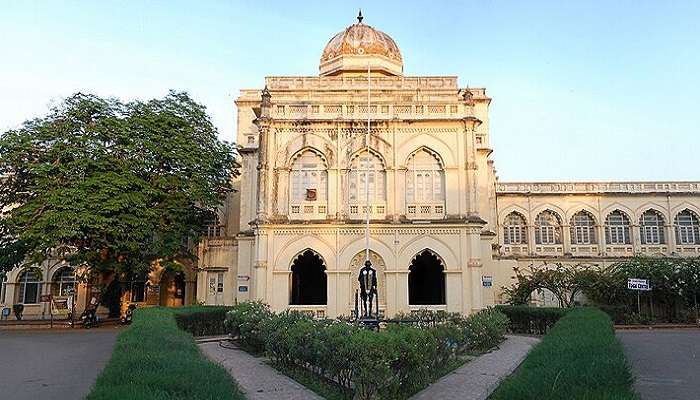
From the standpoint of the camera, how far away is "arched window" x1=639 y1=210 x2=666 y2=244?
117 feet

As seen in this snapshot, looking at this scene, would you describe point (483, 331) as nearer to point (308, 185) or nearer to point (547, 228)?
point (308, 185)

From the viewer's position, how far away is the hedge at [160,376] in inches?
217

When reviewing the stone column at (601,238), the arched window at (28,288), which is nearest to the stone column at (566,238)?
the stone column at (601,238)

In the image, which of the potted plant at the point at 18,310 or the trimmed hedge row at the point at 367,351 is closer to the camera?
the trimmed hedge row at the point at 367,351

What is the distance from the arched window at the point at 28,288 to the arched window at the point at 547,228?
33.2 meters

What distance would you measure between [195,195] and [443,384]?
17346 mm

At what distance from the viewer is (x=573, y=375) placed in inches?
244

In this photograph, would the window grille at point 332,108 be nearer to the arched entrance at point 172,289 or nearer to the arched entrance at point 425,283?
the arched entrance at point 425,283

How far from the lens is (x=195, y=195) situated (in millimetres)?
25156

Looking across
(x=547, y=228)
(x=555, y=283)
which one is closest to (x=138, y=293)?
(x=555, y=283)

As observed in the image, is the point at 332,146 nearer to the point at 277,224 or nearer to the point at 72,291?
the point at 277,224

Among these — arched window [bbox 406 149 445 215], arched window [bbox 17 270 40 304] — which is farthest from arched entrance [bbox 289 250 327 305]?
arched window [bbox 17 270 40 304]

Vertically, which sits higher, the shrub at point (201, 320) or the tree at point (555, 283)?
the tree at point (555, 283)

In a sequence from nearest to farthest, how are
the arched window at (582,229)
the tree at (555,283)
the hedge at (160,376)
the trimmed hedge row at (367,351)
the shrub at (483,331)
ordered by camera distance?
the hedge at (160,376) → the trimmed hedge row at (367,351) → the shrub at (483,331) → the tree at (555,283) → the arched window at (582,229)
